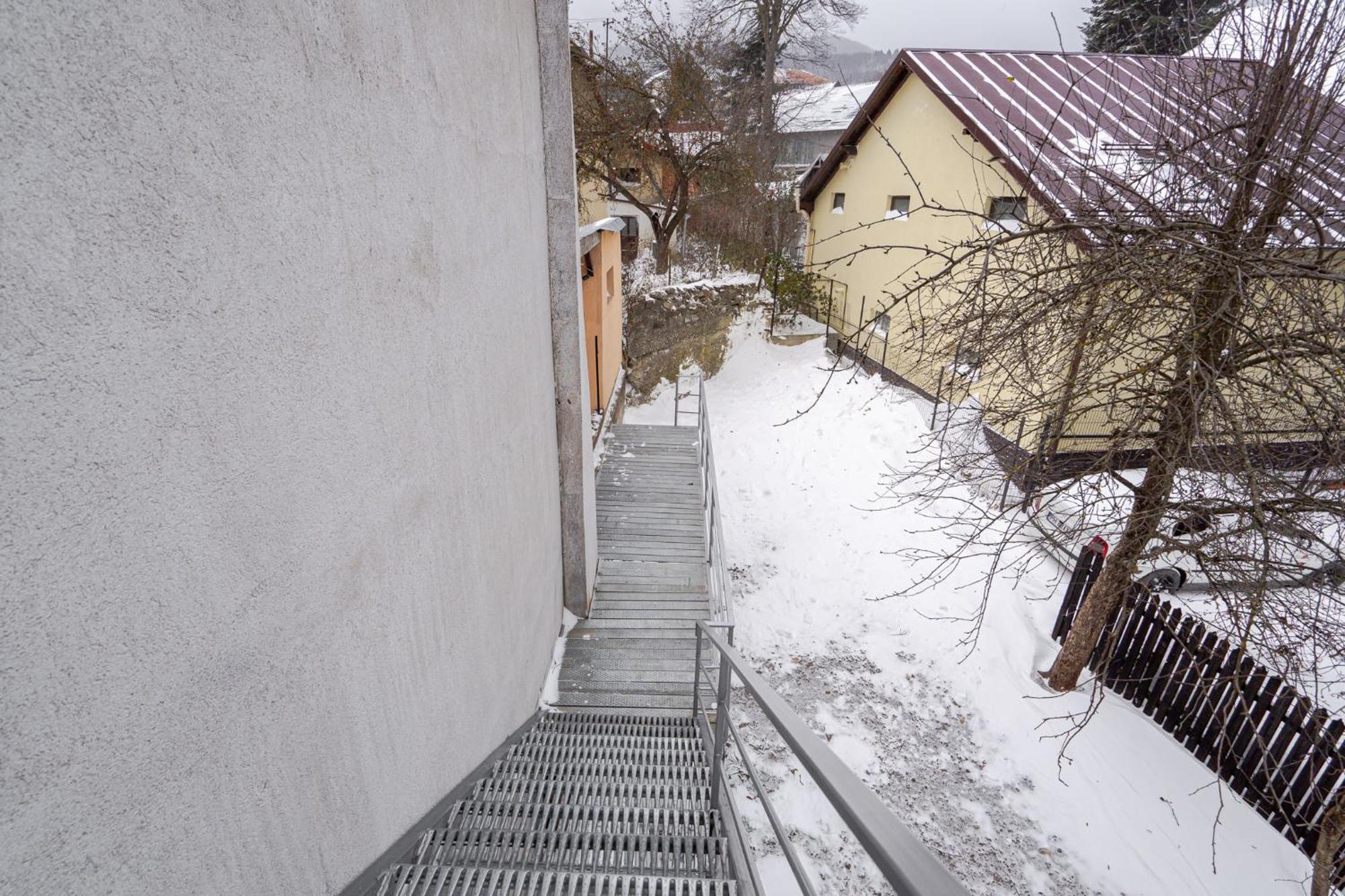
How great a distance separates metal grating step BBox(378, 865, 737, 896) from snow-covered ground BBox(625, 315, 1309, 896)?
2403 mm

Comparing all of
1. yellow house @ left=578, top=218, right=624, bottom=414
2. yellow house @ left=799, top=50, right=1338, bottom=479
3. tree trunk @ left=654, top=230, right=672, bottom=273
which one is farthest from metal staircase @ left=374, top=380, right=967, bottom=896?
tree trunk @ left=654, top=230, right=672, bottom=273

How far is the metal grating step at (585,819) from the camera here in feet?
8.54

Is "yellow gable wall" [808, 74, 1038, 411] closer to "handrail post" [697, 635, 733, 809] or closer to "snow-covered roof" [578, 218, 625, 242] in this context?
"snow-covered roof" [578, 218, 625, 242]

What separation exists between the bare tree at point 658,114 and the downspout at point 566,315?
9778 mm

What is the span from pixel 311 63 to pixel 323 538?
3.90 feet

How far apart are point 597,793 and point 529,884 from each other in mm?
832

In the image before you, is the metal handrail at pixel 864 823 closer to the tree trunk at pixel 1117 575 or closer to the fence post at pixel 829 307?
the tree trunk at pixel 1117 575

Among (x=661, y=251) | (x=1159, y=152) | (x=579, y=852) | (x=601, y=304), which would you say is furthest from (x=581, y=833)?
(x=661, y=251)

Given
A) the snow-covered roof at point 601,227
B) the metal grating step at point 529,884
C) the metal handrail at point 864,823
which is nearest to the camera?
the metal handrail at point 864,823

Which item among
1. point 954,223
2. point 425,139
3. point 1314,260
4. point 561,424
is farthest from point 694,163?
point 425,139

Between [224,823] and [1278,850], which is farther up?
[224,823]

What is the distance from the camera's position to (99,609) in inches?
37.5

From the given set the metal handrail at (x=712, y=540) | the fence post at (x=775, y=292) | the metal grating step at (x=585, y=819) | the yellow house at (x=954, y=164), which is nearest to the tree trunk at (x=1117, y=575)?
the yellow house at (x=954, y=164)

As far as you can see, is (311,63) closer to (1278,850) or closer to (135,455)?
(135,455)
